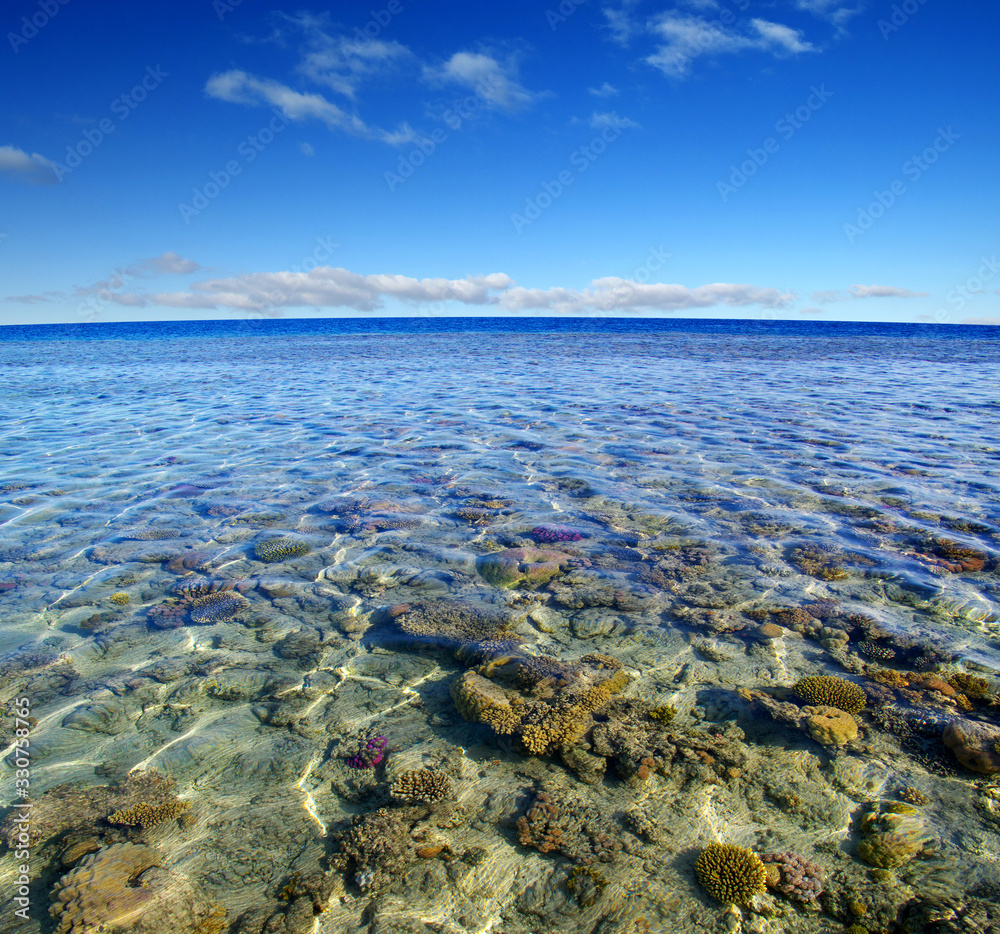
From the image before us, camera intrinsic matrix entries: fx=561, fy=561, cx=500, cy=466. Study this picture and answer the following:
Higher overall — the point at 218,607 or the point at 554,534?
the point at 554,534

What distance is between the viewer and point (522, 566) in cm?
738

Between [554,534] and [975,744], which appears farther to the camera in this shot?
[554,534]

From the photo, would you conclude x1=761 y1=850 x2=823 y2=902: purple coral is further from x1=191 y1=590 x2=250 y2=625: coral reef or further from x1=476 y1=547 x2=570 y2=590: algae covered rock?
x1=191 y1=590 x2=250 y2=625: coral reef

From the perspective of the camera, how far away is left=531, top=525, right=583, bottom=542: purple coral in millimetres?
8180

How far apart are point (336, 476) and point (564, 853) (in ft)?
29.2

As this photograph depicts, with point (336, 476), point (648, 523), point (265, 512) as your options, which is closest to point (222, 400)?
point (336, 476)

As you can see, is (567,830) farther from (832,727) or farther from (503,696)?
(832,727)

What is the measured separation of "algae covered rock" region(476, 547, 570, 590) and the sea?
4cm

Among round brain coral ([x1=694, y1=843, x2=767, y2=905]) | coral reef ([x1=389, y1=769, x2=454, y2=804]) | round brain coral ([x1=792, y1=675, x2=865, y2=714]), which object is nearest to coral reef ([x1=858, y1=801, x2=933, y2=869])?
round brain coral ([x1=694, y1=843, x2=767, y2=905])

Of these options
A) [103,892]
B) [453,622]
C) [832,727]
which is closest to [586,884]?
[832,727]

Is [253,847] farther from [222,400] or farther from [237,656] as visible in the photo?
[222,400]

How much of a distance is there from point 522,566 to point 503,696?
2.60 m

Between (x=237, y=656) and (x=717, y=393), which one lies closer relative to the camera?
(x=237, y=656)

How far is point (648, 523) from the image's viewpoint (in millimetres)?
8719
